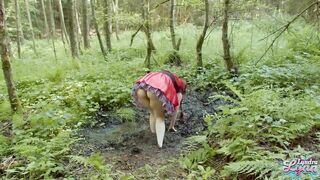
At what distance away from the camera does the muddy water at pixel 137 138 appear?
5273 millimetres

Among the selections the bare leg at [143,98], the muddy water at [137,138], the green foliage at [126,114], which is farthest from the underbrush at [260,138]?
the green foliage at [126,114]

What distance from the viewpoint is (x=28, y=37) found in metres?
33.8

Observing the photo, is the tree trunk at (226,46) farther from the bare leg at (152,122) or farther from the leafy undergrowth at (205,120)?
the bare leg at (152,122)

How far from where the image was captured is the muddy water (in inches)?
208

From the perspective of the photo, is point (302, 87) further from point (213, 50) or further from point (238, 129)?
point (213, 50)

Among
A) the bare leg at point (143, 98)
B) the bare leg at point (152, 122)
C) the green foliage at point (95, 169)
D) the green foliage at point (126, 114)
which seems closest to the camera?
the green foliage at point (95, 169)

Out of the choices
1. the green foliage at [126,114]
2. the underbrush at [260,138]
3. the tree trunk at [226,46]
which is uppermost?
the tree trunk at [226,46]

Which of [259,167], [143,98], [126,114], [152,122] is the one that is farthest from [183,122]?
[259,167]

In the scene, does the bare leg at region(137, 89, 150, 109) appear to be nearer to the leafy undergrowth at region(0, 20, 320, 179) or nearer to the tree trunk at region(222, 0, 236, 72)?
the leafy undergrowth at region(0, 20, 320, 179)

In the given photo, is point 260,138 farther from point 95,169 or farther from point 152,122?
point 95,169

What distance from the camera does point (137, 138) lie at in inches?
245

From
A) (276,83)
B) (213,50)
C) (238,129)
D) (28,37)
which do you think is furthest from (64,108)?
(28,37)

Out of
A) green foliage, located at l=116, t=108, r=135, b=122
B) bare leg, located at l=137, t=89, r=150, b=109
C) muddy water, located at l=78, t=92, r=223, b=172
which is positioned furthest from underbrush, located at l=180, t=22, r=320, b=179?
green foliage, located at l=116, t=108, r=135, b=122

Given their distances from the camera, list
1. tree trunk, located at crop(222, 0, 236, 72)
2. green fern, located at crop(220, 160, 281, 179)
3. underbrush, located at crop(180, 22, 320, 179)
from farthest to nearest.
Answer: tree trunk, located at crop(222, 0, 236, 72) < underbrush, located at crop(180, 22, 320, 179) < green fern, located at crop(220, 160, 281, 179)
